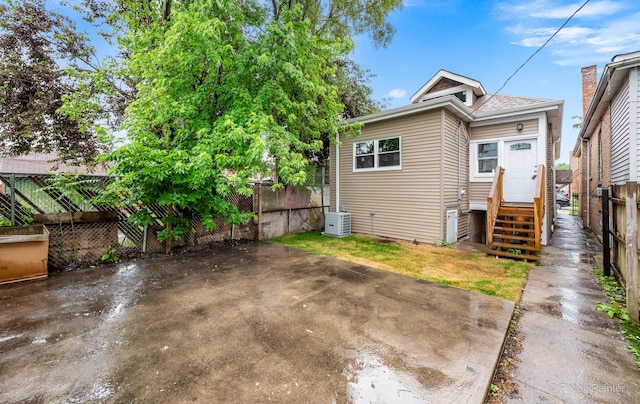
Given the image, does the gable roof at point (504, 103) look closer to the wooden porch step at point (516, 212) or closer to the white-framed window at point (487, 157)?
the white-framed window at point (487, 157)

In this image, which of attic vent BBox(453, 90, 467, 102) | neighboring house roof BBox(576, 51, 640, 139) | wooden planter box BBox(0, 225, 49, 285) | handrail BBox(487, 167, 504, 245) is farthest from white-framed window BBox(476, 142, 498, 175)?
wooden planter box BBox(0, 225, 49, 285)

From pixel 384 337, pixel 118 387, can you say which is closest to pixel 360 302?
pixel 384 337

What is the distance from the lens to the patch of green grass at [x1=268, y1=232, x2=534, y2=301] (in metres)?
4.25

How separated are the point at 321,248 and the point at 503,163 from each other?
5794 millimetres

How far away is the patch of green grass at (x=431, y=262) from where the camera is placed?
4.25 metres

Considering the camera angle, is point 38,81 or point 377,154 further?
point 377,154

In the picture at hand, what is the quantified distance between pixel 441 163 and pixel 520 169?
2.51m

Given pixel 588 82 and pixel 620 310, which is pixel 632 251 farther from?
pixel 588 82

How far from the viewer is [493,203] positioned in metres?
6.38

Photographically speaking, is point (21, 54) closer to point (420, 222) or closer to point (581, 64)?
point (420, 222)

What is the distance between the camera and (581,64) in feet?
35.1

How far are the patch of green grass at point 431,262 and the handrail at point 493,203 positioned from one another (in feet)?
1.93

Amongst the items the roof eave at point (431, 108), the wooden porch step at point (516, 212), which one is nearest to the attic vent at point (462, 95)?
the roof eave at point (431, 108)

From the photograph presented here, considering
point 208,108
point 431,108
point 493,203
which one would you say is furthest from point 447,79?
point 208,108
